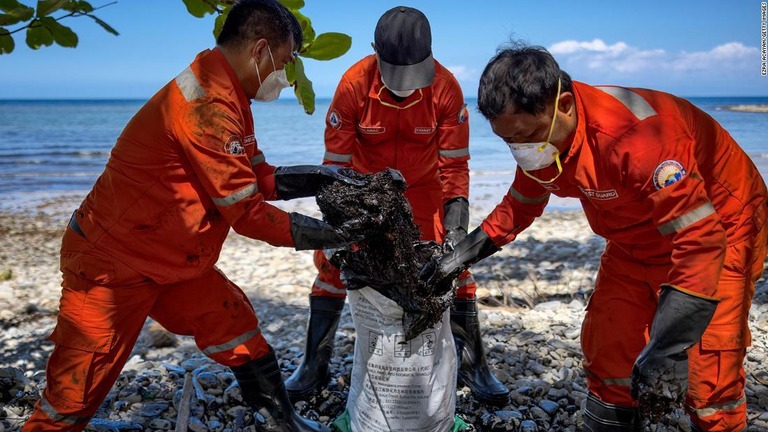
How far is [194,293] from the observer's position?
9.97 ft

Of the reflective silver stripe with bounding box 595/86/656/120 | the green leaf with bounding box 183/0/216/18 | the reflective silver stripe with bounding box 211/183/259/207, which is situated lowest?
the reflective silver stripe with bounding box 211/183/259/207

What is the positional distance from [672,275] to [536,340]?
2499 mm

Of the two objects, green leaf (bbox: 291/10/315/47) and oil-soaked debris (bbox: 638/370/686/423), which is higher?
green leaf (bbox: 291/10/315/47)

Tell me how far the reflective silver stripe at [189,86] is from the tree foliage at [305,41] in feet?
0.77

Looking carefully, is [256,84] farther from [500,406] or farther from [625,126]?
[500,406]

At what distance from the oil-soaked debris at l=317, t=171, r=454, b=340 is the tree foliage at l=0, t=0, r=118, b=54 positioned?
113cm

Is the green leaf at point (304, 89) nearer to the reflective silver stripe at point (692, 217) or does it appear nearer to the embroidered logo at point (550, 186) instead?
the embroidered logo at point (550, 186)

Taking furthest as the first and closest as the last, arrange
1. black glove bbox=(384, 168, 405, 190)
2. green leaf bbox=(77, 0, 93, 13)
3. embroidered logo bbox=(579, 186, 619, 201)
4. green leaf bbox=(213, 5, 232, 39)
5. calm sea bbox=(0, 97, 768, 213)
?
calm sea bbox=(0, 97, 768, 213), black glove bbox=(384, 168, 405, 190), green leaf bbox=(77, 0, 93, 13), green leaf bbox=(213, 5, 232, 39), embroidered logo bbox=(579, 186, 619, 201)

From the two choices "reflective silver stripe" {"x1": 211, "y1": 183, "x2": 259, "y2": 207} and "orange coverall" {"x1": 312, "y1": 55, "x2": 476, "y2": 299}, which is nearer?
"reflective silver stripe" {"x1": 211, "y1": 183, "x2": 259, "y2": 207}

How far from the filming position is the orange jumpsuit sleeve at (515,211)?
120 inches

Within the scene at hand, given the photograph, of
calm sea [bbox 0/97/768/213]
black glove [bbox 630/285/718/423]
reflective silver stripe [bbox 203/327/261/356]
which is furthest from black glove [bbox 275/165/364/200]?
calm sea [bbox 0/97/768/213]

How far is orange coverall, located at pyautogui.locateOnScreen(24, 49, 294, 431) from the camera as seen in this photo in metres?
2.62

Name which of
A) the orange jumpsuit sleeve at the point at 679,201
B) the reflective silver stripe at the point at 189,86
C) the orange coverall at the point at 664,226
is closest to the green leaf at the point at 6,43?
the reflective silver stripe at the point at 189,86

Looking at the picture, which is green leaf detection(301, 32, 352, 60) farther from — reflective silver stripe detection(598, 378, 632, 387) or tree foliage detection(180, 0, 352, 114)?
reflective silver stripe detection(598, 378, 632, 387)
